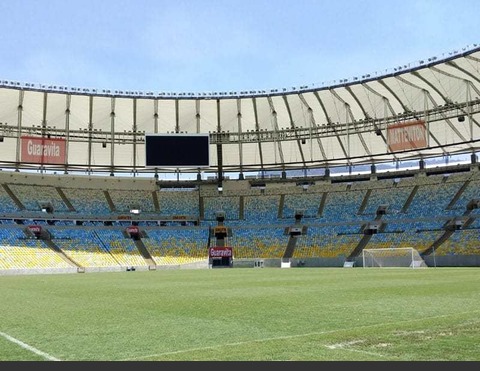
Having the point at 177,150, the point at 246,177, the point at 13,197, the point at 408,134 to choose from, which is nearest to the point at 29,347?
the point at 408,134

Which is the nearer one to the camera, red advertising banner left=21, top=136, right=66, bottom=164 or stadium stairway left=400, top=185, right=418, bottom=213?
red advertising banner left=21, top=136, right=66, bottom=164

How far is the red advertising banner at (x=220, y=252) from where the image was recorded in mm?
57000

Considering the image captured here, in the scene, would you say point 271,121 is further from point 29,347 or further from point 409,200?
point 29,347

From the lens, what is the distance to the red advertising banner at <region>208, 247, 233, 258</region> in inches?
A: 2244

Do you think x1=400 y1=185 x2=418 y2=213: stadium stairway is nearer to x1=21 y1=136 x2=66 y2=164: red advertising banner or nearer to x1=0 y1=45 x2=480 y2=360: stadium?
x1=0 y1=45 x2=480 y2=360: stadium

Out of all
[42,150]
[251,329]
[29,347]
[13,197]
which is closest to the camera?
[29,347]

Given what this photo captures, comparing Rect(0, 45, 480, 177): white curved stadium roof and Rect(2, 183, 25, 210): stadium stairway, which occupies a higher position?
Rect(0, 45, 480, 177): white curved stadium roof

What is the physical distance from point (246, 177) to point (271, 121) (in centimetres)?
988

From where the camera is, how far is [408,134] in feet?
168

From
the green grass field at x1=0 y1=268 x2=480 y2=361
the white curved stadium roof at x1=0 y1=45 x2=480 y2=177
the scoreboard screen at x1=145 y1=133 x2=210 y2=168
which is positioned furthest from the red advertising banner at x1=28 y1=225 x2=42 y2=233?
the green grass field at x1=0 y1=268 x2=480 y2=361

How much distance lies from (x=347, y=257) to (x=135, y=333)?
43981 mm

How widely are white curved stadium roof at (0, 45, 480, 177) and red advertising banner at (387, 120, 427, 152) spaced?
97 mm

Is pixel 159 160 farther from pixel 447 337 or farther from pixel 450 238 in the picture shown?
pixel 447 337

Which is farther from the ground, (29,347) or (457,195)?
(457,195)
